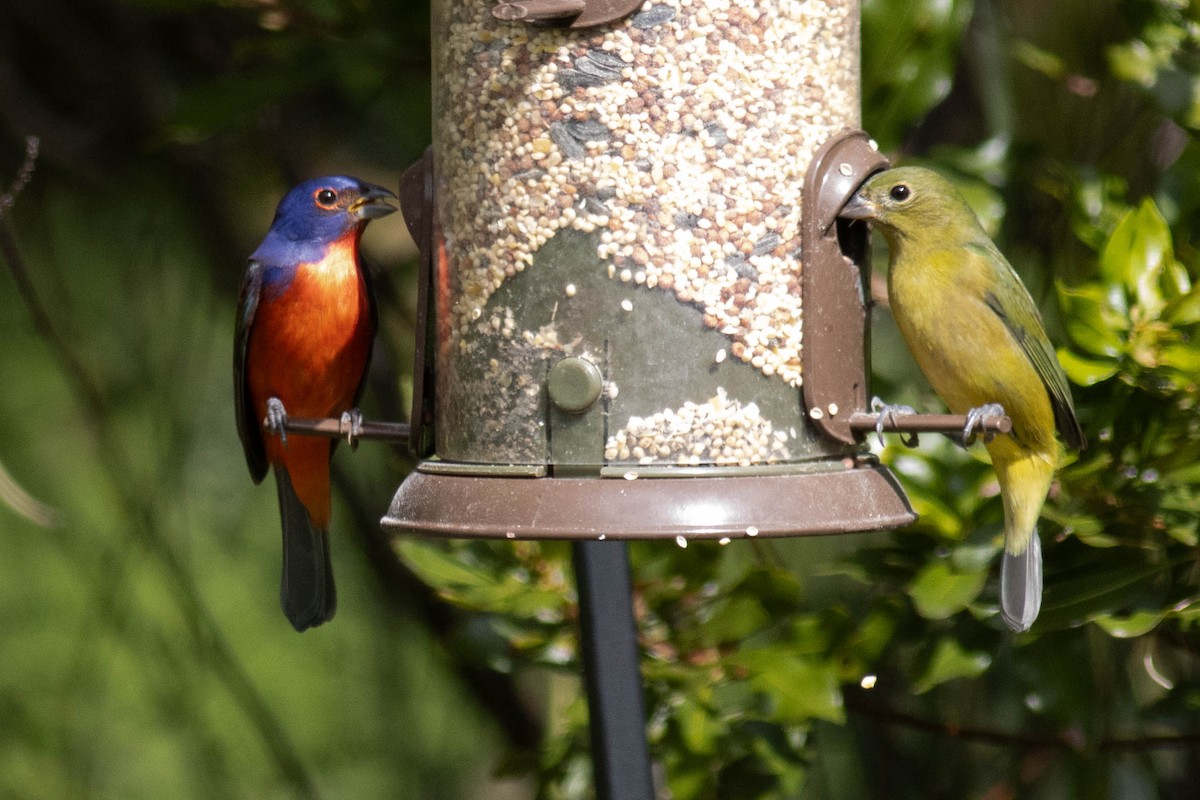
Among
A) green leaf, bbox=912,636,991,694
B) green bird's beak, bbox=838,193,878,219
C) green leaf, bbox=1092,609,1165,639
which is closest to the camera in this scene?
green bird's beak, bbox=838,193,878,219

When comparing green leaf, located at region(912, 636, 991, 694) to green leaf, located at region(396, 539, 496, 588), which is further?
green leaf, located at region(396, 539, 496, 588)

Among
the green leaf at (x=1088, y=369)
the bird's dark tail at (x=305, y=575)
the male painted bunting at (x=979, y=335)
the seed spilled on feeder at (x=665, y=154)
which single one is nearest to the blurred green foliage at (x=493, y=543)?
the green leaf at (x=1088, y=369)

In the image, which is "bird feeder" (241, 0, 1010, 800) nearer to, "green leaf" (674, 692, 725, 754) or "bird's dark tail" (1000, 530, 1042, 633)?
"bird's dark tail" (1000, 530, 1042, 633)

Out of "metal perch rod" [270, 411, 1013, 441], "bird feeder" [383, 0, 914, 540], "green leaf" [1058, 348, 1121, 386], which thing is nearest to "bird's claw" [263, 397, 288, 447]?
"metal perch rod" [270, 411, 1013, 441]

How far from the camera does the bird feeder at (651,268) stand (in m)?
2.93

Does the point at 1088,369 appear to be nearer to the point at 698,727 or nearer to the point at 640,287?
the point at 640,287

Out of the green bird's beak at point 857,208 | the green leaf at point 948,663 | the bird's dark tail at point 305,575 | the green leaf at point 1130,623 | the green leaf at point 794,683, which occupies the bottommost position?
the bird's dark tail at point 305,575

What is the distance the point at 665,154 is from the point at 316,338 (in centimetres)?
152

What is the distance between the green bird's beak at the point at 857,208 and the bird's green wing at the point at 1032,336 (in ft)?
1.26

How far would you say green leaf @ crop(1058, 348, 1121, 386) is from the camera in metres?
3.29

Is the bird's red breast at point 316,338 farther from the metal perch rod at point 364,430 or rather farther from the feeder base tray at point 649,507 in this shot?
the feeder base tray at point 649,507

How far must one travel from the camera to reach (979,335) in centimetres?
338

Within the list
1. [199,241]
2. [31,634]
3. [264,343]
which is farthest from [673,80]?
[31,634]

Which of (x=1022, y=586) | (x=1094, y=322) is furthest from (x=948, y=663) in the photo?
(x=1094, y=322)
